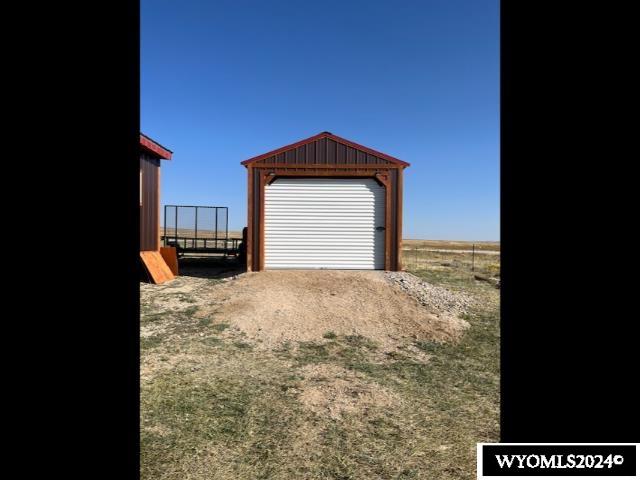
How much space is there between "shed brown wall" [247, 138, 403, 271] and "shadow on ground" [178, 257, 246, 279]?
209cm

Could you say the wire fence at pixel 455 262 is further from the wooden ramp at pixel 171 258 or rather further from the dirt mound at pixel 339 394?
the dirt mound at pixel 339 394

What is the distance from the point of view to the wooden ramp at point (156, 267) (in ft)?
34.1

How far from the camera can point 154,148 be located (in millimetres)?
11219

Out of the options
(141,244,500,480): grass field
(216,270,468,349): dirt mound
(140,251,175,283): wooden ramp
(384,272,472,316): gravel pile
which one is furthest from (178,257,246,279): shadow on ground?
(141,244,500,480): grass field

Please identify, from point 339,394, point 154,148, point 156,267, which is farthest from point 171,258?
point 339,394

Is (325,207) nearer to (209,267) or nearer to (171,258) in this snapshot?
(171,258)

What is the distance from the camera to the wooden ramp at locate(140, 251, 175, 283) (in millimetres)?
10391

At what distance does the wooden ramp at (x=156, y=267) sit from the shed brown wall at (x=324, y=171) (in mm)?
2780

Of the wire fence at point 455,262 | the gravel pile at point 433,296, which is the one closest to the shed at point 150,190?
the gravel pile at point 433,296

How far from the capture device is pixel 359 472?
2.59 metres
